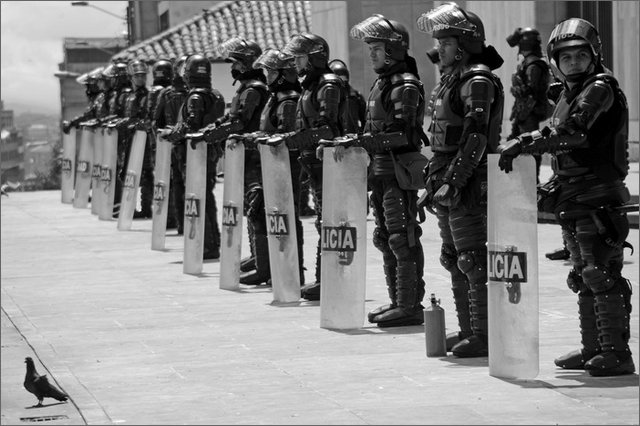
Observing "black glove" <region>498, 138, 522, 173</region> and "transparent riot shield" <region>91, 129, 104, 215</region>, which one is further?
"transparent riot shield" <region>91, 129, 104, 215</region>

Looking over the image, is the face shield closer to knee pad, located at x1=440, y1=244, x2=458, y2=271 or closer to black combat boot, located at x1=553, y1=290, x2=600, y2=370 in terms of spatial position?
knee pad, located at x1=440, y1=244, x2=458, y2=271

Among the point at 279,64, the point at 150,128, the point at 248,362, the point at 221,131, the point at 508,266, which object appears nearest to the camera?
the point at 508,266

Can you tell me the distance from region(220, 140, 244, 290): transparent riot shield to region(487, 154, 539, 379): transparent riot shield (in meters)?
5.34

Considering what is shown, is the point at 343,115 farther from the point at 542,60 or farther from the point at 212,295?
the point at 542,60

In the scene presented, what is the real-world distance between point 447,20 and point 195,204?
626 cm

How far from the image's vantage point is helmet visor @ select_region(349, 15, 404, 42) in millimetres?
11859

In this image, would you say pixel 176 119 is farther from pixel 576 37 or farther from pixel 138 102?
pixel 576 37

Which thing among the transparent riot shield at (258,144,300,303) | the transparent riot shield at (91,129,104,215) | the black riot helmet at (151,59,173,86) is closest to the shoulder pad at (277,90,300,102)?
the transparent riot shield at (258,144,300,303)

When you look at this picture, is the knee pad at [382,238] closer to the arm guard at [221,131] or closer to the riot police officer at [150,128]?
the arm guard at [221,131]

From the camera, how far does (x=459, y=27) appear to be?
1056 cm

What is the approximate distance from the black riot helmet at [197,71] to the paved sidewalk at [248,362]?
83.2 inches

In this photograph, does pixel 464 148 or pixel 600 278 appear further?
pixel 464 148

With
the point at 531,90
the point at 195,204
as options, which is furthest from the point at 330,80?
the point at 531,90

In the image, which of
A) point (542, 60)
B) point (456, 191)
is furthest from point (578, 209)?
point (542, 60)
